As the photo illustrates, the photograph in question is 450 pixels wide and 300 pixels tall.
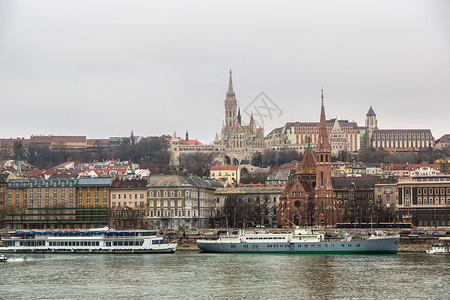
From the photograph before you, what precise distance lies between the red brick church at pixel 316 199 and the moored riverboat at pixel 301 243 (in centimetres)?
2364

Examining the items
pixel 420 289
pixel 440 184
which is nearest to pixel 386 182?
pixel 440 184

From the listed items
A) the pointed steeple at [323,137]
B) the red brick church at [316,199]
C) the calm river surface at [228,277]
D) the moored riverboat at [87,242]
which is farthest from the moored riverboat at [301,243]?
the pointed steeple at [323,137]

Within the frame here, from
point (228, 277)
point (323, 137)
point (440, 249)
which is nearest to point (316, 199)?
point (323, 137)

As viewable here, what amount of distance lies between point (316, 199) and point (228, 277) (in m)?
53.2

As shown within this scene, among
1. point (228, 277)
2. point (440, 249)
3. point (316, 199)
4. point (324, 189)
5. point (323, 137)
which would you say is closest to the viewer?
point (228, 277)

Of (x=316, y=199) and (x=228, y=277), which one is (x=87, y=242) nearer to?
(x=228, y=277)

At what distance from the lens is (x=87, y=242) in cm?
8988

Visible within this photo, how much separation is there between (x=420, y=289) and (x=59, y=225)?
66.5 metres

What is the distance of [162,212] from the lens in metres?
116

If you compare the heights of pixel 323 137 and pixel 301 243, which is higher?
pixel 323 137

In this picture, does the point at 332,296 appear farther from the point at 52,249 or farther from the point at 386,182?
the point at 386,182

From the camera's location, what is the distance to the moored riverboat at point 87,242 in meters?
88.5

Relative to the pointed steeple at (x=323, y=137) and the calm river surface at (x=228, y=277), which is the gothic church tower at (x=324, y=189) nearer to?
the pointed steeple at (x=323, y=137)

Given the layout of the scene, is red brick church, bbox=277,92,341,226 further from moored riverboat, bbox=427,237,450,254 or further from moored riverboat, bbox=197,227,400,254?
moored riverboat, bbox=427,237,450,254
